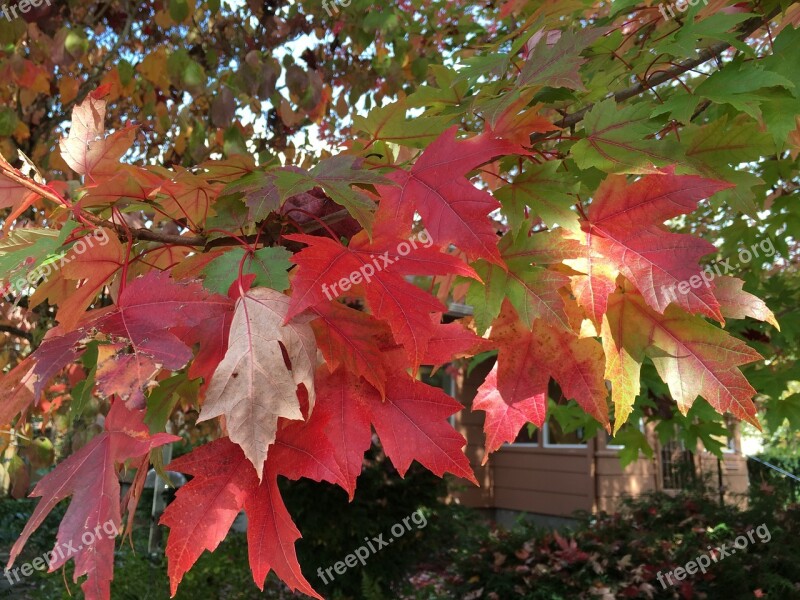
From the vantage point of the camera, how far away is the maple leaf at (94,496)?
83 centimetres

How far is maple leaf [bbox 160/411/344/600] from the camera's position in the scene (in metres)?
0.92

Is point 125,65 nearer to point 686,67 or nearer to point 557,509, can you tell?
point 686,67

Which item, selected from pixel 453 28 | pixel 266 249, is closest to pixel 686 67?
pixel 266 249

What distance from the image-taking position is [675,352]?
1171 millimetres

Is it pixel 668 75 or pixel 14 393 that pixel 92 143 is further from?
pixel 668 75

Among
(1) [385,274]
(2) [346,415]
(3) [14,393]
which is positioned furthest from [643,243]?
(3) [14,393]

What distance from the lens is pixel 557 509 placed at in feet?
38.2

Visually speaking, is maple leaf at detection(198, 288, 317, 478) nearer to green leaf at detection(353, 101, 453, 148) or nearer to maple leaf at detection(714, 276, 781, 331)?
green leaf at detection(353, 101, 453, 148)

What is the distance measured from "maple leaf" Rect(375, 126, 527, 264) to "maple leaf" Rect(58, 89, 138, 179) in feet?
1.67

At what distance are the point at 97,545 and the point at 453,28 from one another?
5.79 metres

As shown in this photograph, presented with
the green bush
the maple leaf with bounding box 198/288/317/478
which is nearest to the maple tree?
the maple leaf with bounding box 198/288/317/478

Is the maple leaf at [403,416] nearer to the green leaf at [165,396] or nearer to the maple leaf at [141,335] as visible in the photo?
the maple leaf at [141,335]

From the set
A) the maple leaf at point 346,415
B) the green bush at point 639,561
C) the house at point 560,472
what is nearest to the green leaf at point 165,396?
the maple leaf at point 346,415

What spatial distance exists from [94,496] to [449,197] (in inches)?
25.5
